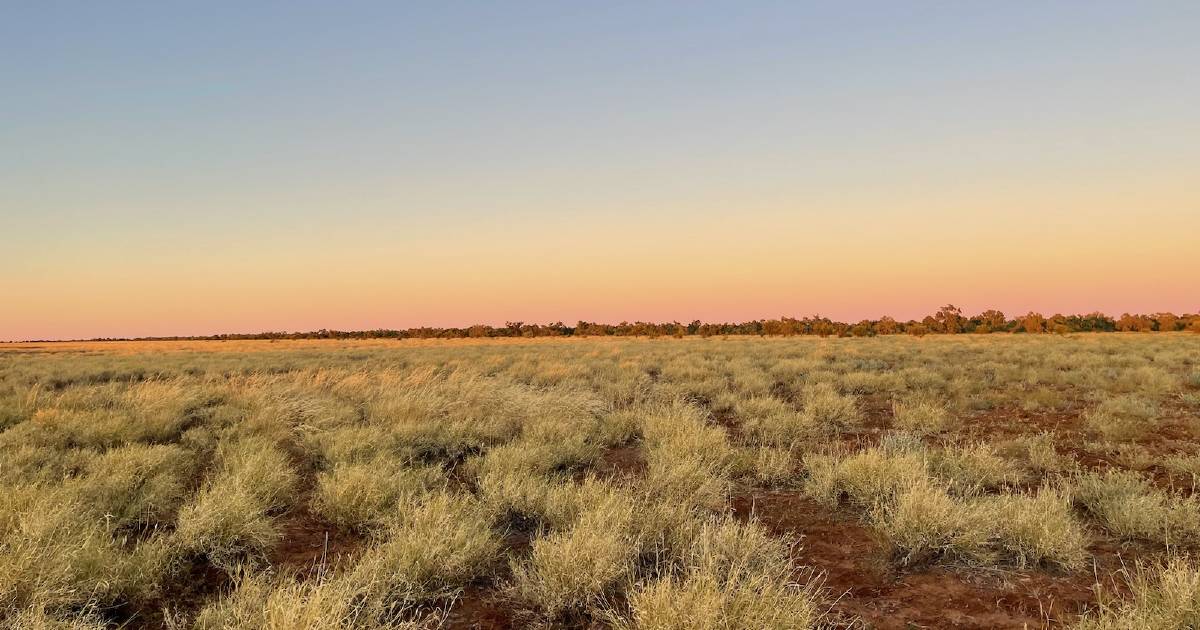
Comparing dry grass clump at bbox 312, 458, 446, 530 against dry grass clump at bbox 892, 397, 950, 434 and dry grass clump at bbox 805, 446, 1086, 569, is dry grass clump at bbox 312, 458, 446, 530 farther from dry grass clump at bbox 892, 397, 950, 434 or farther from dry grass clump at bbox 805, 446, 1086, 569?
dry grass clump at bbox 892, 397, 950, 434

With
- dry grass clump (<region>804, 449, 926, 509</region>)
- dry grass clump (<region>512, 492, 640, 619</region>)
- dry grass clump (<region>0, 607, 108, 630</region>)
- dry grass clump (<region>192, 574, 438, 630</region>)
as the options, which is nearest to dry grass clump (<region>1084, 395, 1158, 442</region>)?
dry grass clump (<region>804, 449, 926, 509</region>)

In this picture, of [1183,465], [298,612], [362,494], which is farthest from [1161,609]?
[362,494]

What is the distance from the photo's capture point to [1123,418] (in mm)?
10578

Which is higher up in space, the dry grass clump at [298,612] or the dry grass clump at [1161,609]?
the dry grass clump at [298,612]

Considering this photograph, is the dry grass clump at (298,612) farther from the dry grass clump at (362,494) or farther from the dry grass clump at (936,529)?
the dry grass clump at (936,529)

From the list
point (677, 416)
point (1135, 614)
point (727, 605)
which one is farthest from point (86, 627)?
point (677, 416)

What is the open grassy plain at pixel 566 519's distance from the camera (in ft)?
12.2

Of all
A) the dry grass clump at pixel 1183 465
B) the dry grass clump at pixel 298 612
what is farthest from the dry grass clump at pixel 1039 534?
the dry grass clump at pixel 298 612

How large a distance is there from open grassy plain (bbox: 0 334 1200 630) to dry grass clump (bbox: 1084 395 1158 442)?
0.22ft

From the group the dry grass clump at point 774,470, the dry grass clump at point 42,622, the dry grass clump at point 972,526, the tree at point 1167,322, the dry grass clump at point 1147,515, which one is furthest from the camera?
the tree at point 1167,322

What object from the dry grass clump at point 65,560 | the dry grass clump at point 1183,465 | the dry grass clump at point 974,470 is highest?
the dry grass clump at point 65,560

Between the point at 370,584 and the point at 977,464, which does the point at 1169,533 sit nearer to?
the point at 977,464

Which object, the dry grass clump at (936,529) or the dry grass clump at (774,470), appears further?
the dry grass clump at (774,470)

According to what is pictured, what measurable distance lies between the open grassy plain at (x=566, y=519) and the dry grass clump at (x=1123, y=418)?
0.22ft
